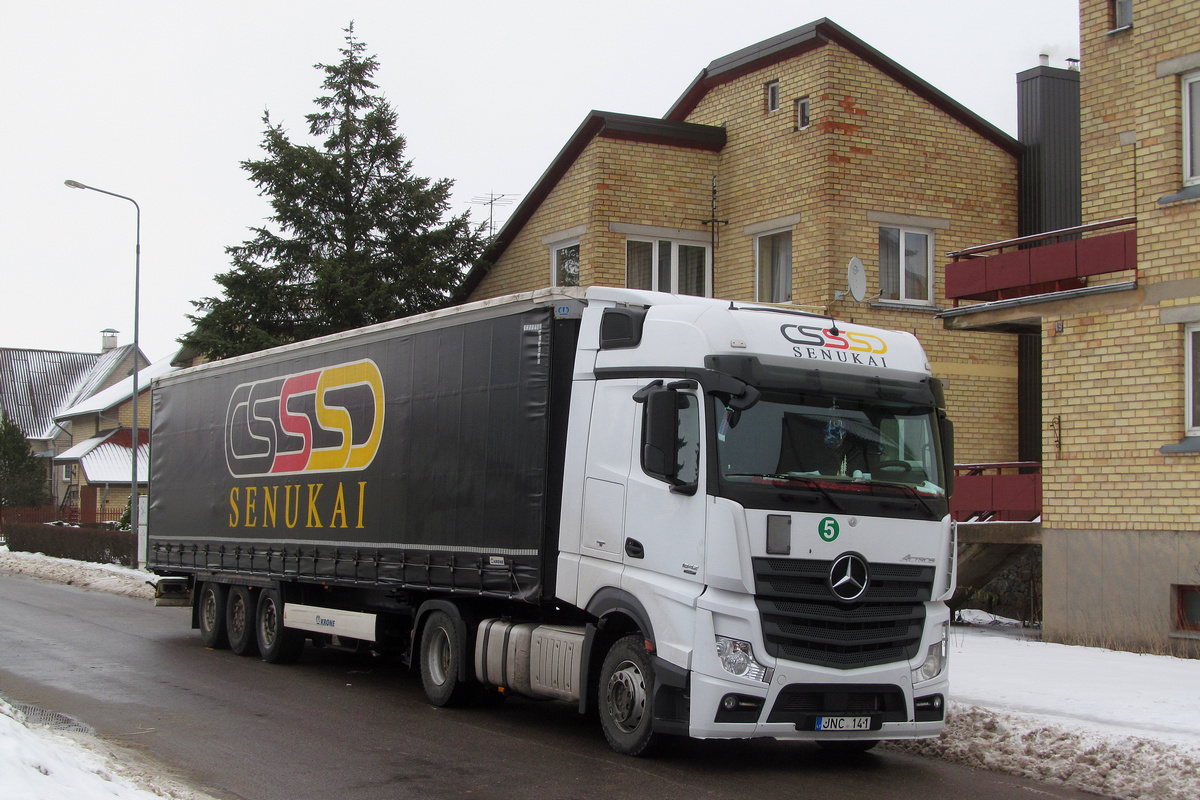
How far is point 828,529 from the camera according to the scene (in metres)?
8.12

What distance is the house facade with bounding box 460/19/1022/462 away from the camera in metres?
18.6

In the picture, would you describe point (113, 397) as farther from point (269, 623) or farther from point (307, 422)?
point (307, 422)

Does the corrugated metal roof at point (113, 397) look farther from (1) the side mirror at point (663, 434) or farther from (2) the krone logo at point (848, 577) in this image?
(2) the krone logo at point (848, 577)

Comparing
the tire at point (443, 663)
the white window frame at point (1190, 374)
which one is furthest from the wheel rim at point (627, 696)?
the white window frame at point (1190, 374)

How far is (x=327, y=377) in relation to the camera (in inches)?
513

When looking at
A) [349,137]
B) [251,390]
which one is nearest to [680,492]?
[251,390]

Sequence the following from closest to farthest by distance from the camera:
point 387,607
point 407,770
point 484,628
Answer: point 407,770, point 484,628, point 387,607

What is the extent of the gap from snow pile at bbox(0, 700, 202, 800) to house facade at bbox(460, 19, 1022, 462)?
12.9m

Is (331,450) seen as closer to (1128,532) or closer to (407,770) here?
(407,770)

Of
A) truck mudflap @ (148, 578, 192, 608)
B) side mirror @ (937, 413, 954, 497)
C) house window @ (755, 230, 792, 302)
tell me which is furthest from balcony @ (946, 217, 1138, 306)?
truck mudflap @ (148, 578, 192, 608)

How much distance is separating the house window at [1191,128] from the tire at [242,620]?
1215 cm

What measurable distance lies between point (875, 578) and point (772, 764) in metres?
1.65

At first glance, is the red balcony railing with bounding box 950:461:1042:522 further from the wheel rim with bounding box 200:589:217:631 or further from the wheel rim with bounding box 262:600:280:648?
the wheel rim with bounding box 200:589:217:631

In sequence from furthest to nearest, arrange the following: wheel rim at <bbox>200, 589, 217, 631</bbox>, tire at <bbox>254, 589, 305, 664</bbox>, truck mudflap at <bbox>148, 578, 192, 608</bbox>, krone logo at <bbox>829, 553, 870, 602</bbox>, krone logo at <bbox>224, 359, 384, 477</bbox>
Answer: truck mudflap at <bbox>148, 578, 192, 608</bbox>
wheel rim at <bbox>200, 589, 217, 631</bbox>
tire at <bbox>254, 589, 305, 664</bbox>
krone logo at <bbox>224, 359, 384, 477</bbox>
krone logo at <bbox>829, 553, 870, 602</bbox>
